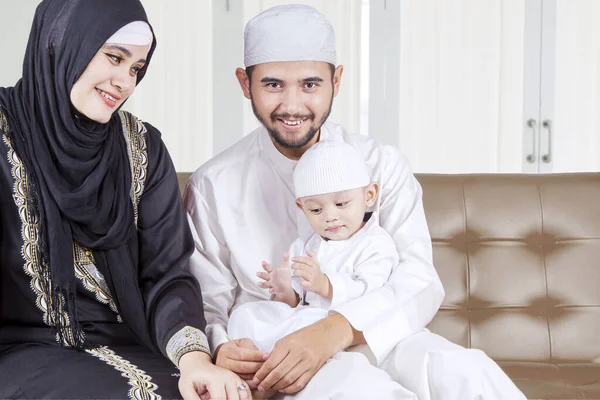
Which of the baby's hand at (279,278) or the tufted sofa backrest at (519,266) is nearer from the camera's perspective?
the baby's hand at (279,278)

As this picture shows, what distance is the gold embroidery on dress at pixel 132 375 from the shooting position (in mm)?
1645

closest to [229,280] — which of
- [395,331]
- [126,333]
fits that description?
[126,333]

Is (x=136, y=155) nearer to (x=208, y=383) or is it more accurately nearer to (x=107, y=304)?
(x=107, y=304)

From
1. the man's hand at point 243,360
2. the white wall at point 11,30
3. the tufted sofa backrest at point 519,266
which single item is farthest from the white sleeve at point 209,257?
the white wall at point 11,30

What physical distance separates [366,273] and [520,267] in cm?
77

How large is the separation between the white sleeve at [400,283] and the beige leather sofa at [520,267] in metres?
0.37

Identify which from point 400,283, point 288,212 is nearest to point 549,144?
point 288,212

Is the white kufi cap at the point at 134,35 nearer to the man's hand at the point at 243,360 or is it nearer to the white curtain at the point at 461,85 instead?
the man's hand at the point at 243,360

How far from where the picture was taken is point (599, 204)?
2.57 meters

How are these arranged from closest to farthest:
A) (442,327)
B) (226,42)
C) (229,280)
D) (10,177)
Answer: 1. (10,177)
2. (229,280)
3. (442,327)
4. (226,42)

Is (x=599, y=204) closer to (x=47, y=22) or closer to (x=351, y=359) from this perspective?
(x=351, y=359)

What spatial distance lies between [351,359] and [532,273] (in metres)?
1.00

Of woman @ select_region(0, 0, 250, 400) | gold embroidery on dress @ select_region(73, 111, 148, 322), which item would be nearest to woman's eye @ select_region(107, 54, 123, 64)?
woman @ select_region(0, 0, 250, 400)

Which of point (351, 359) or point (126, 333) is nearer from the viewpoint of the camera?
point (351, 359)
